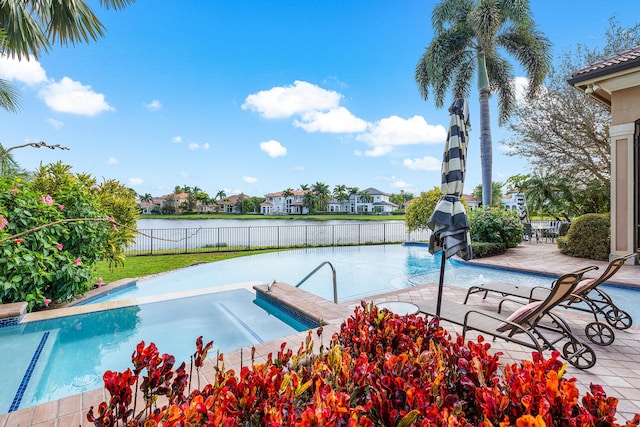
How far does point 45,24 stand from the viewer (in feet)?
19.7

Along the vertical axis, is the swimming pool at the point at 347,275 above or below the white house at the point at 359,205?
below

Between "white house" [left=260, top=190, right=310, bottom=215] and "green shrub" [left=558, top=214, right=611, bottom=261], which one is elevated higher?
"white house" [left=260, top=190, right=310, bottom=215]

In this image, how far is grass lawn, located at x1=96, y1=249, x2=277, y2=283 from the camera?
845 cm

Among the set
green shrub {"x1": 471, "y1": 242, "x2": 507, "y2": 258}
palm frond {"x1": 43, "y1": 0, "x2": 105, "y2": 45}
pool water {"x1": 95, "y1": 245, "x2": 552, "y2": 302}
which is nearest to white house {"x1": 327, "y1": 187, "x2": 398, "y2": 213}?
pool water {"x1": 95, "y1": 245, "x2": 552, "y2": 302}

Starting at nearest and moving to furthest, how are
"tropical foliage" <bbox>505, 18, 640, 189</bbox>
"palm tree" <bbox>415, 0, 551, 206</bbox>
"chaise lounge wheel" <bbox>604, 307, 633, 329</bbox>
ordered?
1. "chaise lounge wheel" <bbox>604, 307, 633, 329</bbox>
2. "tropical foliage" <bbox>505, 18, 640, 189</bbox>
3. "palm tree" <bbox>415, 0, 551, 206</bbox>

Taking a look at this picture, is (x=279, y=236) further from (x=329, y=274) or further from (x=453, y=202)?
(x=453, y=202)

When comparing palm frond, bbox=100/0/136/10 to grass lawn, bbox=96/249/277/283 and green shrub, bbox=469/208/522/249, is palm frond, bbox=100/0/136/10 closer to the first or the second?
grass lawn, bbox=96/249/277/283

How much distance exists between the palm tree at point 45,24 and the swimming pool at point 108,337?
15.7 ft

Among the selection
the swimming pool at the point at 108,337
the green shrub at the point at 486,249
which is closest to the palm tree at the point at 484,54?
the green shrub at the point at 486,249

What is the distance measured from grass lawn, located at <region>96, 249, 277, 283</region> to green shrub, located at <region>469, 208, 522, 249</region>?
8.11 metres

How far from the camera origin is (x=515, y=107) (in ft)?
49.9

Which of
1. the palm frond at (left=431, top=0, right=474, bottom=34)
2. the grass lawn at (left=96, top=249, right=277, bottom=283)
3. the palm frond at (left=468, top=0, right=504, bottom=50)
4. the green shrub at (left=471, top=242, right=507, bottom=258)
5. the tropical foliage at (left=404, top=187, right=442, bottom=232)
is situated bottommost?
the grass lawn at (left=96, top=249, right=277, bottom=283)

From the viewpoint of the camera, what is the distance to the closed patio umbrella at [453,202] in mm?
3328

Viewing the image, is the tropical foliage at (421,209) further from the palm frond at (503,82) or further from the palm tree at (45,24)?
the palm tree at (45,24)
